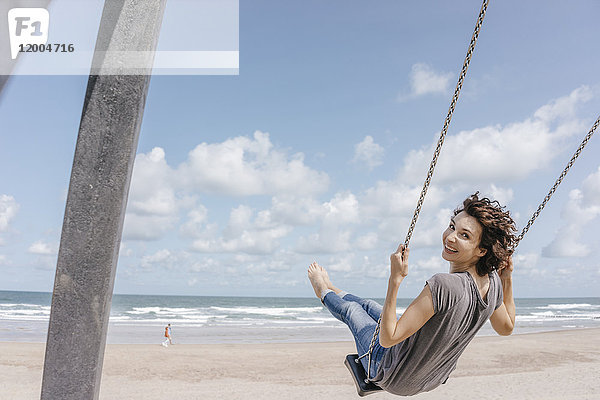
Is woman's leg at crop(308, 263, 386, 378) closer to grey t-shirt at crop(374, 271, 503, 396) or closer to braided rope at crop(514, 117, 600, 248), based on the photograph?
grey t-shirt at crop(374, 271, 503, 396)

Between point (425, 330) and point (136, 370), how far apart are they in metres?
11.3

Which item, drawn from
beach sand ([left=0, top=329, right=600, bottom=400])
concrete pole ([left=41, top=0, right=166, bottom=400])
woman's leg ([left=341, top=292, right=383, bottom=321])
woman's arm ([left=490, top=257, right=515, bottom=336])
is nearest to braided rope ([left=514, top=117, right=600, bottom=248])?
woman's arm ([left=490, top=257, right=515, bottom=336])

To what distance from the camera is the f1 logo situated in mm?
2174

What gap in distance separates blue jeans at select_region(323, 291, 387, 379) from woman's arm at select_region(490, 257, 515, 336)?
63 cm

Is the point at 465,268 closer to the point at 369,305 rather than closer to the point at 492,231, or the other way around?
the point at 492,231

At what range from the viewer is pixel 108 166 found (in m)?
1.90

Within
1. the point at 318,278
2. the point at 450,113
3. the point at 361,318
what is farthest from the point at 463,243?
the point at 318,278

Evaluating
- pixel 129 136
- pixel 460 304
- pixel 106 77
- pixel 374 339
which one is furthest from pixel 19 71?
pixel 460 304

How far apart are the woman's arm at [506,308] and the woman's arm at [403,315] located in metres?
0.66

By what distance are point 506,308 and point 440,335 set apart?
646mm

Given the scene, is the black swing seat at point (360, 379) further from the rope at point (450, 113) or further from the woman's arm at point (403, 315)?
the woman's arm at point (403, 315)

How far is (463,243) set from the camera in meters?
2.37

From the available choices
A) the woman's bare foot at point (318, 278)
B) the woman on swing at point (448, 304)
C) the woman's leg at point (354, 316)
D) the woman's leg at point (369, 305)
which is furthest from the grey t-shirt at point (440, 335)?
the woman's bare foot at point (318, 278)

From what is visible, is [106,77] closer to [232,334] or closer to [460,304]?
[460,304]
